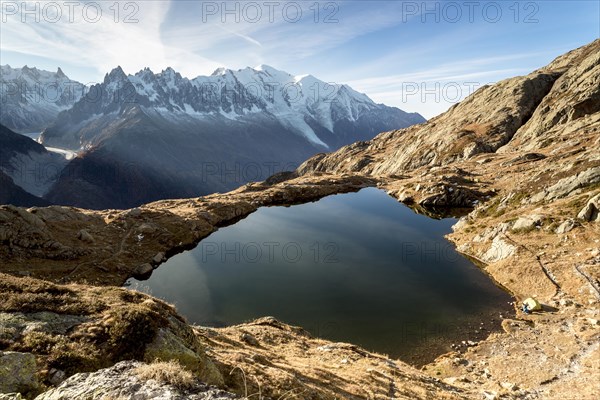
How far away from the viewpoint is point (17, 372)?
30.2 ft

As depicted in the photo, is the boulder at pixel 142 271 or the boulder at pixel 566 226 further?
the boulder at pixel 142 271

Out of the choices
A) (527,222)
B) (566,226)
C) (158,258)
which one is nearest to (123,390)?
(158,258)

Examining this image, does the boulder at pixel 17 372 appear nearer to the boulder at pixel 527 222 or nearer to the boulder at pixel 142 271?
the boulder at pixel 142 271

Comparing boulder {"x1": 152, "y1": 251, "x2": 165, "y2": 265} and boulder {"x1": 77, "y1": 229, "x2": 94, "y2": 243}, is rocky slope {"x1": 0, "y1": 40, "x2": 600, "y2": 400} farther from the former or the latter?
boulder {"x1": 152, "y1": 251, "x2": 165, "y2": 265}

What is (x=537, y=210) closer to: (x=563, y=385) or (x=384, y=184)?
(x=563, y=385)

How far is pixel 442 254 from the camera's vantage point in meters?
54.1

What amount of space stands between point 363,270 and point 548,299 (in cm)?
2267

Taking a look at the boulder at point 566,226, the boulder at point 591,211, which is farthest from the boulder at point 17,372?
the boulder at point 591,211

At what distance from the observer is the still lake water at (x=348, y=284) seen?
34.4 m

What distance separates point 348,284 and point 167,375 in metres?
38.6

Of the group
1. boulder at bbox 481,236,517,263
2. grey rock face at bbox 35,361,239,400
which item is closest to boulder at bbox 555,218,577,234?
boulder at bbox 481,236,517,263

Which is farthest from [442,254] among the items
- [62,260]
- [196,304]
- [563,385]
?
[62,260]

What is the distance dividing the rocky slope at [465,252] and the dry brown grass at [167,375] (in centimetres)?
295

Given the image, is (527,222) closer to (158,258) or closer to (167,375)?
(167,375)
